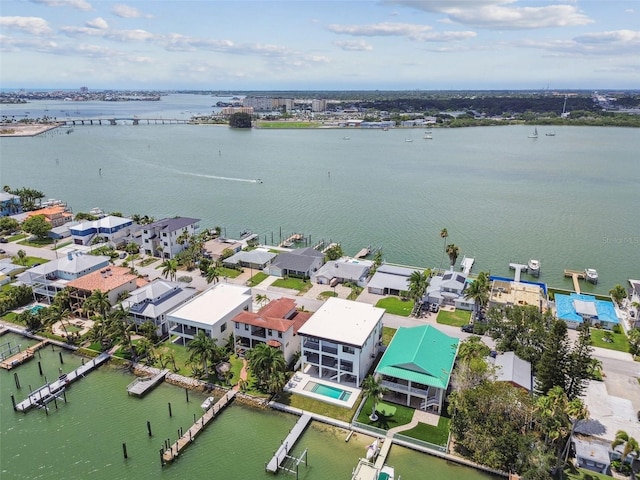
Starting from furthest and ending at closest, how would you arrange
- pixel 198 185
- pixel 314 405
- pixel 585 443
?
1. pixel 198 185
2. pixel 314 405
3. pixel 585 443

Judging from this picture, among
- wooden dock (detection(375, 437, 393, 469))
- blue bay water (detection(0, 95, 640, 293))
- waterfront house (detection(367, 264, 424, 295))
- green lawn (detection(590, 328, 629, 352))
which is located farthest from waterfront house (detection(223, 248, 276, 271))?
green lawn (detection(590, 328, 629, 352))

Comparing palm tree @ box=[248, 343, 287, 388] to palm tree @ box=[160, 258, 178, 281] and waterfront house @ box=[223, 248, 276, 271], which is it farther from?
waterfront house @ box=[223, 248, 276, 271]

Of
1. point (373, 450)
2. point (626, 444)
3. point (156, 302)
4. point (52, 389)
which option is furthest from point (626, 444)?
point (52, 389)

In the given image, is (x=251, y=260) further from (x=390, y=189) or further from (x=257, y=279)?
(x=390, y=189)

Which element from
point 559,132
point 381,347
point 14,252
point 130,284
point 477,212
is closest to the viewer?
point 381,347

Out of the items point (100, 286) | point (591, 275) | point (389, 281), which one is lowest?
point (591, 275)

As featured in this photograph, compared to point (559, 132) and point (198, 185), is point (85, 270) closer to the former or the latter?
point (198, 185)

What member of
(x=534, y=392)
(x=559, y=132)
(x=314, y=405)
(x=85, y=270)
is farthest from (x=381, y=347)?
(x=559, y=132)
